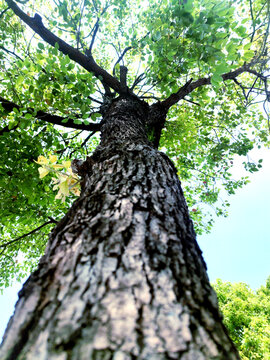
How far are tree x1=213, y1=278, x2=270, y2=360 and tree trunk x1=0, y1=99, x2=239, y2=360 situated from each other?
40.7ft

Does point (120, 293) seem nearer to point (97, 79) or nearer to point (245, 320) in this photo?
point (97, 79)

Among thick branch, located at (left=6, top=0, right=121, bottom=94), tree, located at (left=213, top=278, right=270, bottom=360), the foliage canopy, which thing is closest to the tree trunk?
the foliage canopy

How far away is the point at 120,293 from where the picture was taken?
2.26ft

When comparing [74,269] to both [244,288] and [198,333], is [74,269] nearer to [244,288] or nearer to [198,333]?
[198,333]

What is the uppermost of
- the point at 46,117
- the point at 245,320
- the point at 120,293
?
the point at 46,117

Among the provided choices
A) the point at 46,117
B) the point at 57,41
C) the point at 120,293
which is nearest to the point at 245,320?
the point at 46,117

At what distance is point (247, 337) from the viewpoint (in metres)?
11.0

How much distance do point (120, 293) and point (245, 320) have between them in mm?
15948

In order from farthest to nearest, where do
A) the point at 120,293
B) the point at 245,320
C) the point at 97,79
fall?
1. the point at 245,320
2. the point at 97,79
3. the point at 120,293

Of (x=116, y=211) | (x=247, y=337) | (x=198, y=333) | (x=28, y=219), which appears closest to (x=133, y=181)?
(x=116, y=211)

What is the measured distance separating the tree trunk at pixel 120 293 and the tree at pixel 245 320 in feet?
40.7

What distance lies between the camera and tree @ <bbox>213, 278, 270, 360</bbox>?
10.5 metres

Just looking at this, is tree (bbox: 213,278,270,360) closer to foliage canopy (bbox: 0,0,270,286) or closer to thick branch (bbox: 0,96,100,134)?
foliage canopy (bbox: 0,0,270,286)

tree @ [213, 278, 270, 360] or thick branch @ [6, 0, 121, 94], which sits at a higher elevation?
thick branch @ [6, 0, 121, 94]
